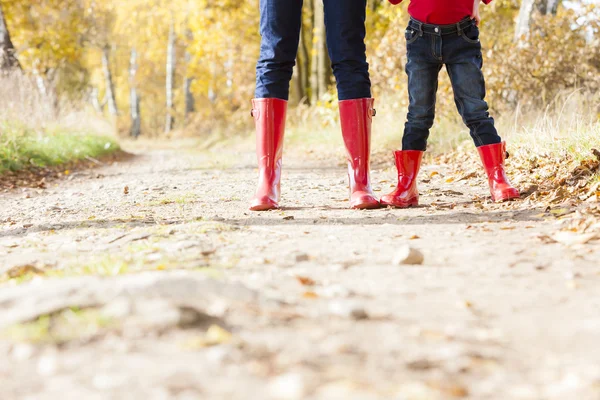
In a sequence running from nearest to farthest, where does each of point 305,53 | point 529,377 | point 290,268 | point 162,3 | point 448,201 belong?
point 529,377, point 290,268, point 448,201, point 305,53, point 162,3

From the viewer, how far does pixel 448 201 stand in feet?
12.0

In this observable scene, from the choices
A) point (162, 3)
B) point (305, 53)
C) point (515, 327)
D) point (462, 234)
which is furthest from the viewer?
point (162, 3)

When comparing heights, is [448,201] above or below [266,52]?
below

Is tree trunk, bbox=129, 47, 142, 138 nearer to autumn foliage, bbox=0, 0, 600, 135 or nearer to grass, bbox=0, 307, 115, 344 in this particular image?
autumn foliage, bbox=0, 0, 600, 135

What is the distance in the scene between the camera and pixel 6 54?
1039cm

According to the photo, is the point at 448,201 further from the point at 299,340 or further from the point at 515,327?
the point at 299,340

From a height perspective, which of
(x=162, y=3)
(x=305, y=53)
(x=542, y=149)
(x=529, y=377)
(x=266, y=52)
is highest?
(x=162, y=3)

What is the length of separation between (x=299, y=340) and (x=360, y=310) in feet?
0.72

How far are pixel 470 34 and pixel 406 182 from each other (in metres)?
0.85

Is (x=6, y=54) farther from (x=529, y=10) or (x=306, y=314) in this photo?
(x=306, y=314)

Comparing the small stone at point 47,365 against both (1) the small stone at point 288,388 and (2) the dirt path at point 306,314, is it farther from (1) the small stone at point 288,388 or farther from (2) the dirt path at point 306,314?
(1) the small stone at point 288,388

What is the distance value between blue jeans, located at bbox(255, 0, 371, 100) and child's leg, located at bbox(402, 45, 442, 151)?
272 mm

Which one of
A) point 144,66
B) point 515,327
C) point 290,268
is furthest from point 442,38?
point 144,66

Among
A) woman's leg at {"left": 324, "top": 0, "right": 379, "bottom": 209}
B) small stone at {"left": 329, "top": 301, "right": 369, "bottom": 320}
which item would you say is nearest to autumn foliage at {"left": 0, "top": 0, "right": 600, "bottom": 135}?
woman's leg at {"left": 324, "top": 0, "right": 379, "bottom": 209}
